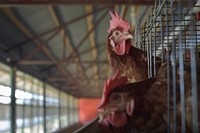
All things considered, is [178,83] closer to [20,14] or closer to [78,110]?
[20,14]

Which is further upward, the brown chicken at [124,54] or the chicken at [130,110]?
the brown chicken at [124,54]

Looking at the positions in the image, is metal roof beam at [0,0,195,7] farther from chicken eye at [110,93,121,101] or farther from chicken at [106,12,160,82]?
chicken eye at [110,93,121,101]

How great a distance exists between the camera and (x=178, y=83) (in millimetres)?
1388

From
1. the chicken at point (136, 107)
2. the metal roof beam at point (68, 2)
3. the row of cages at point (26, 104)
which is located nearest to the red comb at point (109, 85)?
the chicken at point (136, 107)

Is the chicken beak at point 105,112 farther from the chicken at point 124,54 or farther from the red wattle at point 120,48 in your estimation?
the red wattle at point 120,48

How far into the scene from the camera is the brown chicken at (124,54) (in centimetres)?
210

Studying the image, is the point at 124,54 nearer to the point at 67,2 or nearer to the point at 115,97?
the point at 115,97

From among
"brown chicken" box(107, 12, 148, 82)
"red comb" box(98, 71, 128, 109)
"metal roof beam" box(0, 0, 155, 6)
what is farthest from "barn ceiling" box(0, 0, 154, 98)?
"red comb" box(98, 71, 128, 109)

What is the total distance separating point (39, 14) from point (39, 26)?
22.0 inches

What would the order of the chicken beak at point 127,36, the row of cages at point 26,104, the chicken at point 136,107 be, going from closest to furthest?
the chicken at point 136,107, the chicken beak at point 127,36, the row of cages at point 26,104

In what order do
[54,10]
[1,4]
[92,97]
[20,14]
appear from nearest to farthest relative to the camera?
1. [1,4]
2. [20,14]
3. [54,10]
4. [92,97]

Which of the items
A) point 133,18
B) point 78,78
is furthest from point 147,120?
point 78,78

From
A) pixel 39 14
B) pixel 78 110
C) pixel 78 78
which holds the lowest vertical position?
pixel 78 110

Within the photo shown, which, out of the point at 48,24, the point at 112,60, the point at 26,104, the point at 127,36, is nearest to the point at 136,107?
the point at 127,36
